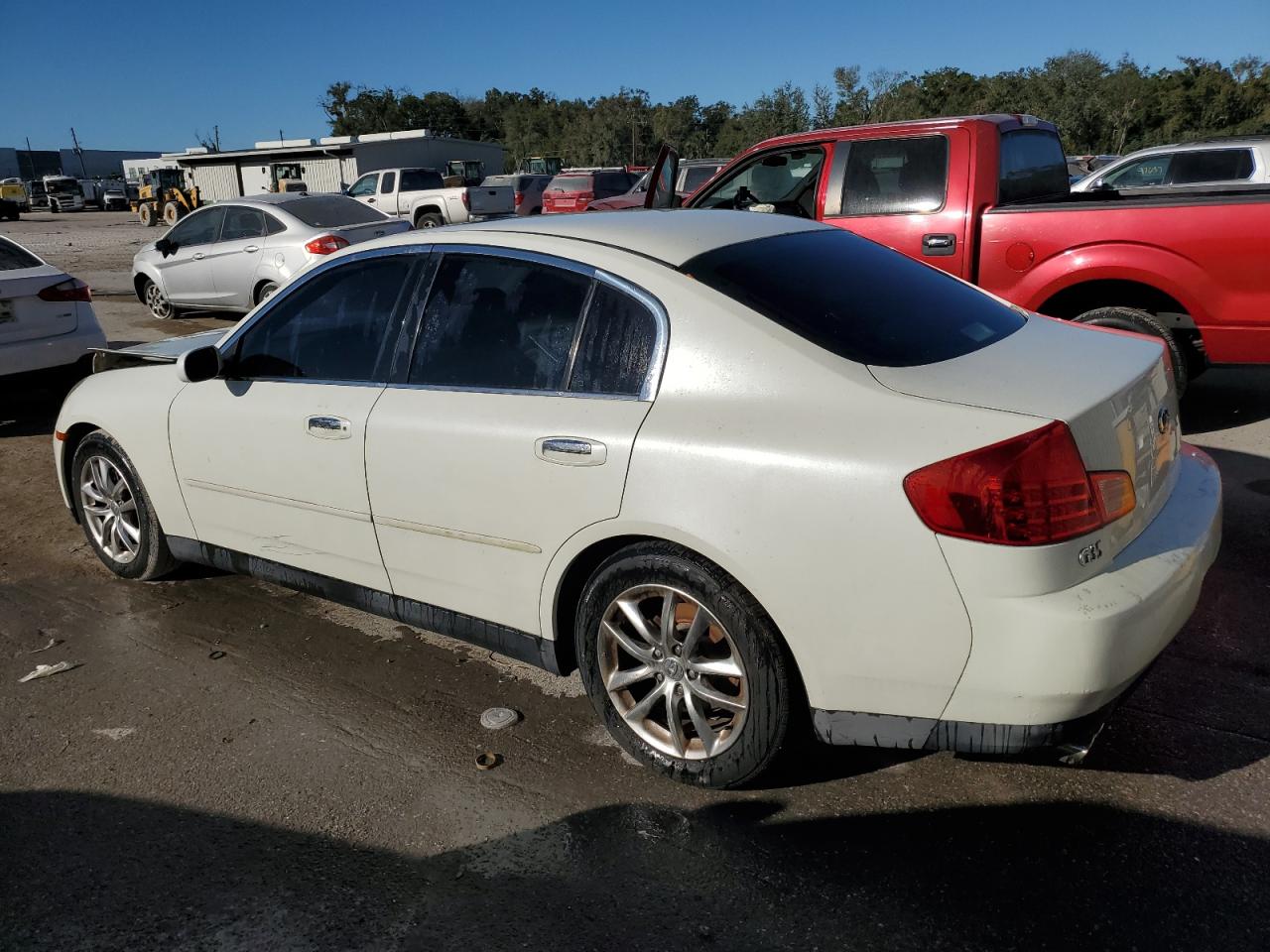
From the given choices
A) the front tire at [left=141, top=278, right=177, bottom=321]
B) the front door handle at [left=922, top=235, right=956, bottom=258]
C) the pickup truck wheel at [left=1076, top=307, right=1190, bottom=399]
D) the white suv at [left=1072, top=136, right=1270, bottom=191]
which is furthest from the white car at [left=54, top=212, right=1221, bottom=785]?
the front tire at [left=141, top=278, right=177, bottom=321]

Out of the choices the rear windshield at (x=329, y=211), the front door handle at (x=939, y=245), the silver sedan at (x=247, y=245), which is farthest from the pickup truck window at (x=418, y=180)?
the front door handle at (x=939, y=245)

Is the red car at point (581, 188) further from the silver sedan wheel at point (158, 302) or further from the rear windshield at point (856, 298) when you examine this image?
the rear windshield at point (856, 298)

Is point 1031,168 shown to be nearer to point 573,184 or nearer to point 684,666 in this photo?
point 684,666

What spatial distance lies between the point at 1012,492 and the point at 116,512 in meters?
4.13

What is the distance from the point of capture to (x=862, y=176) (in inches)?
267

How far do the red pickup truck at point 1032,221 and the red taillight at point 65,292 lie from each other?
16.1 feet

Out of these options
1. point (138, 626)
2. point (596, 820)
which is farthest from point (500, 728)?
point (138, 626)

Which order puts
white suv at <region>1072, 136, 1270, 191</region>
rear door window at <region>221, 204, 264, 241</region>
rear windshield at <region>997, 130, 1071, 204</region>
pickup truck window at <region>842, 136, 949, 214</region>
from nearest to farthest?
pickup truck window at <region>842, 136, 949, 214</region>
rear windshield at <region>997, 130, 1071, 204</region>
white suv at <region>1072, 136, 1270, 191</region>
rear door window at <region>221, 204, 264, 241</region>

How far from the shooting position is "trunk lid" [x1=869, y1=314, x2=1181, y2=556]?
2.45 m

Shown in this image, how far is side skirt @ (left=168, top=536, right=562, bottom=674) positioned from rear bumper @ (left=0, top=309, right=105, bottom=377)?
13.4 ft

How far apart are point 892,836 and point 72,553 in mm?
4560

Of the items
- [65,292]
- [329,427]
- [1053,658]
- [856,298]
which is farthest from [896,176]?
[65,292]

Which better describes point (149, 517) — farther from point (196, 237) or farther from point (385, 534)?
point (196, 237)

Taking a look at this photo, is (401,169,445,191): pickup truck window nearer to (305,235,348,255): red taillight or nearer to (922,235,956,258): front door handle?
(305,235,348,255): red taillight
